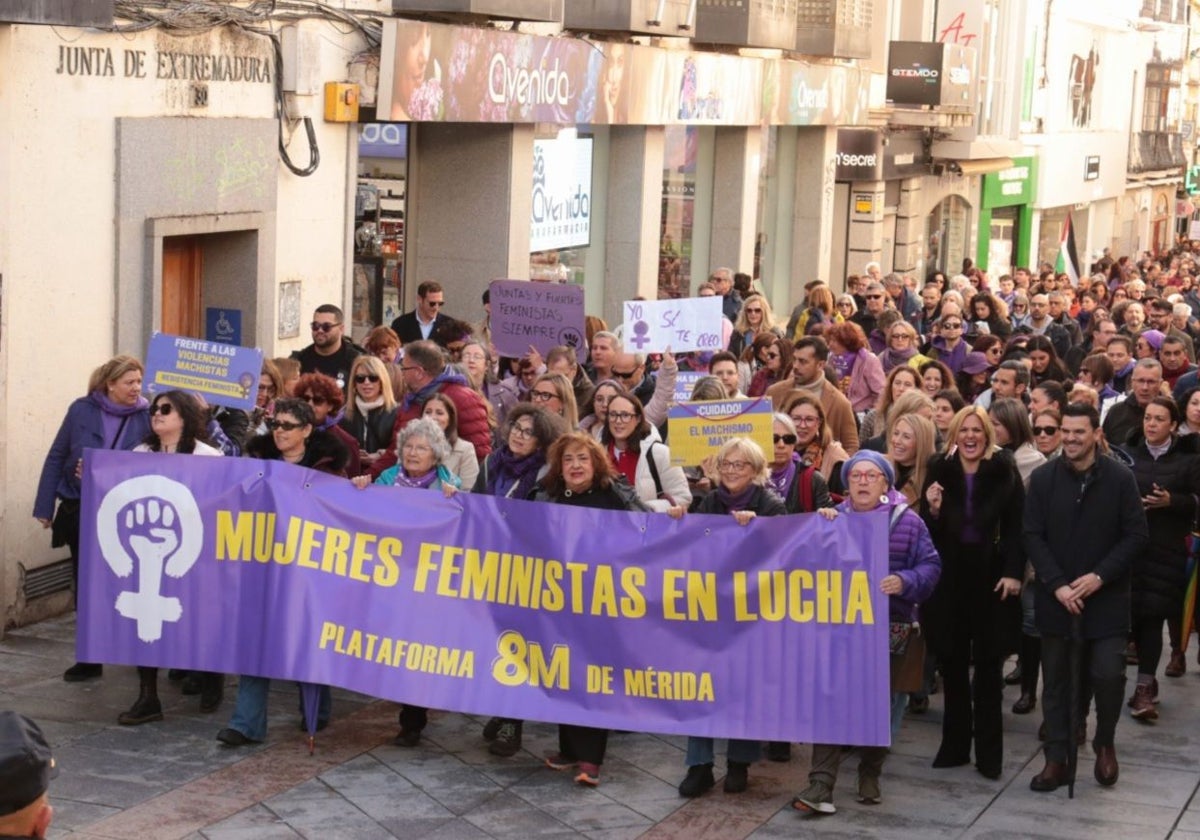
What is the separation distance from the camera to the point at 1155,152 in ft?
198

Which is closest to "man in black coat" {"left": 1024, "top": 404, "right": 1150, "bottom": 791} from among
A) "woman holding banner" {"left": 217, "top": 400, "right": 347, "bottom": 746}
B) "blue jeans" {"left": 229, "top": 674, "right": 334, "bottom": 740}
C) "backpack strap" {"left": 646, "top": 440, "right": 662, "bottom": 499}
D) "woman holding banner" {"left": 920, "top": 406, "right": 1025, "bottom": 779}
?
"woman holding banner" {"left": 920, "top": 406, "right": 1025, "bottom": 779}

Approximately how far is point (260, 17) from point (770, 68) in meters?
12.6

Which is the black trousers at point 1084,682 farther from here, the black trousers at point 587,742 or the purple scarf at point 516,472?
the purple scarf at point 516,472

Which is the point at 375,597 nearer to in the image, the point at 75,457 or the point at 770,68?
the point at 75,457

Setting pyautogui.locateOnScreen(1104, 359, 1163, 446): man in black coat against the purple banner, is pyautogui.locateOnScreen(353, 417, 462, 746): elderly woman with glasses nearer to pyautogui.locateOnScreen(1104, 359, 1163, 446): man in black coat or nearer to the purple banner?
the purple banner

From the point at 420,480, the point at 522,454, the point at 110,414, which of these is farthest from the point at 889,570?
the point at 110,414

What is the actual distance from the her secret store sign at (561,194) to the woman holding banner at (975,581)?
32.9 feet

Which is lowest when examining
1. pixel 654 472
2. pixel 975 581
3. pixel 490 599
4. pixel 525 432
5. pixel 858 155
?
pixel 490 599

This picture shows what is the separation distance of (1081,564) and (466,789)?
283 centimetres

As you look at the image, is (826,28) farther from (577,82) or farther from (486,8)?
(486,8)

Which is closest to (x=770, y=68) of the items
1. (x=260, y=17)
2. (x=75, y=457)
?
(x=260, y=17)

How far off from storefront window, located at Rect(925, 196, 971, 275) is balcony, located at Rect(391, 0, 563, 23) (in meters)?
20.5

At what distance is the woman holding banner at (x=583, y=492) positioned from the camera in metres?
9.05

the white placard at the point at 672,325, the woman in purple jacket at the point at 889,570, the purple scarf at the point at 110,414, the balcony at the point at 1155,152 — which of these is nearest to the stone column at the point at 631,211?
the white placard at the point at 672,325
